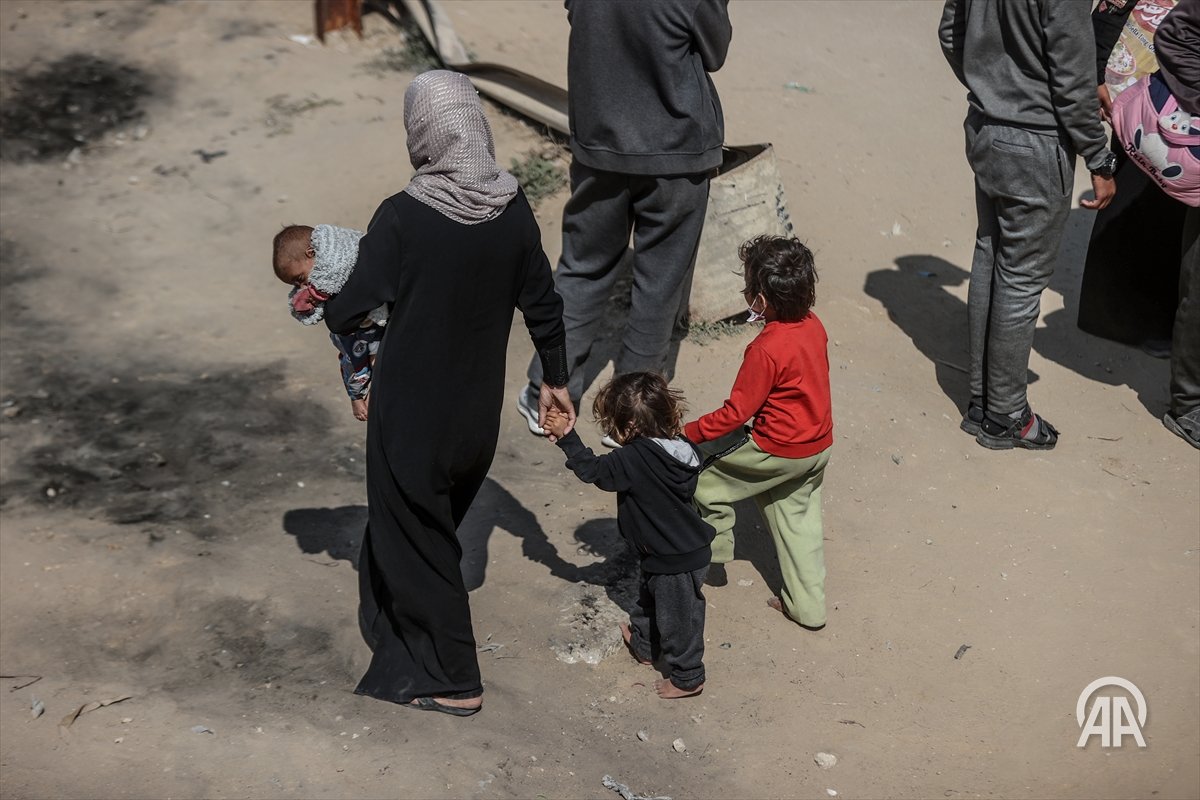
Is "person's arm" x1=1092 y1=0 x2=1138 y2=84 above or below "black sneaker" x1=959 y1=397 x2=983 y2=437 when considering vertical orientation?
above

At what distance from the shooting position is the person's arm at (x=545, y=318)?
331 centimetres

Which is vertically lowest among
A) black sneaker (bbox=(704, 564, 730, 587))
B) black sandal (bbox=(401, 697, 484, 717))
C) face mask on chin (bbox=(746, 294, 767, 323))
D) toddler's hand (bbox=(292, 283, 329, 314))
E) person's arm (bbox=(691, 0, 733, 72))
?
black sneaker (bbox=(704, 564, 730, 587))

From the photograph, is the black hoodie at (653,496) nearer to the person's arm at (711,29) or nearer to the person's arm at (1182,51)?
the person's arm at (711,29)

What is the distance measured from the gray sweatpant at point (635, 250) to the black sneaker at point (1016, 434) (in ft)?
4.67

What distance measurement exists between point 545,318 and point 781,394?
789 millimetres

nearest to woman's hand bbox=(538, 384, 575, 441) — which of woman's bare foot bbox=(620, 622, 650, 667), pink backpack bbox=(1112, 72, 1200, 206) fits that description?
woman's bare foot bbox=(620, 622, 650, 667)

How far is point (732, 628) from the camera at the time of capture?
4.18 m

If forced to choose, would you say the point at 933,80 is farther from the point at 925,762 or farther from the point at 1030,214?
the point at 925,762

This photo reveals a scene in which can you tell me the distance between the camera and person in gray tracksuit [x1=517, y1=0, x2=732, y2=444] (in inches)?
174

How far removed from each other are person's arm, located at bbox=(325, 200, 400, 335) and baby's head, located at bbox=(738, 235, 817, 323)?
3.58ft

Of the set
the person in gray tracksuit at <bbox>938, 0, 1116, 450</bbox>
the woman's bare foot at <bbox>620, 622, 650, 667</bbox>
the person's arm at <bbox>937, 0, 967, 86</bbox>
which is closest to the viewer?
the woman's bare foot at <bbox>620, 622, 650, 667</bbox>

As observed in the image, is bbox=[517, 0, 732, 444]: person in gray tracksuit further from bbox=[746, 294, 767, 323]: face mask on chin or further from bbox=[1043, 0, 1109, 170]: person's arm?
bbox=[1043, 0, 1109, 170]: person's arm

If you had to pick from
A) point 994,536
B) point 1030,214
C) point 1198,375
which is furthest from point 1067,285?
point 994,536

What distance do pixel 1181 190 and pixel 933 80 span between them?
11.6 ft
